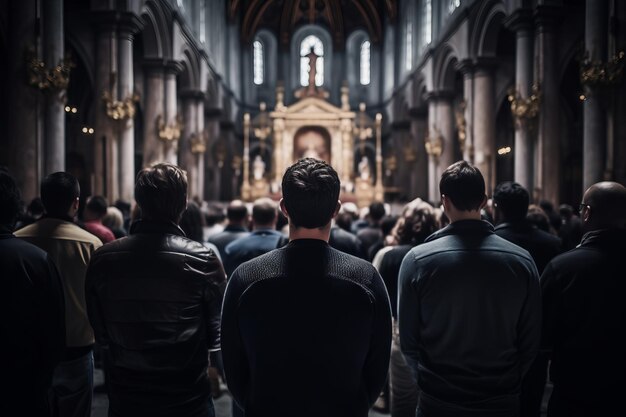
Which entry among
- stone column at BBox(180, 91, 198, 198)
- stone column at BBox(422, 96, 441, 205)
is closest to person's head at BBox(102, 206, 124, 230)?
stone column at BBox(180, 91, 198, 198)

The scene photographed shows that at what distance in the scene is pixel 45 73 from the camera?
422 inches

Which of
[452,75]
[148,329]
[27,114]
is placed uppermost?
[452,75]

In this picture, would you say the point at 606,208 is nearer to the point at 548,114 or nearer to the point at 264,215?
the point at 264,215

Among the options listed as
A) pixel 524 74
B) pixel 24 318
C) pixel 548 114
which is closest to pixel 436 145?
pixel 524 74

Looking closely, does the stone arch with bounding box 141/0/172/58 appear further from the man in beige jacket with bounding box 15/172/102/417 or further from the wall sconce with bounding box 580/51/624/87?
the man in beige jacket with bounding box 15/172/102/417

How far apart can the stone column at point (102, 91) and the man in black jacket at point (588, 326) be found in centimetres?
1283

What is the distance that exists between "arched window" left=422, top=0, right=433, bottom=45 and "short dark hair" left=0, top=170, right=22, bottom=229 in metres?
23.3

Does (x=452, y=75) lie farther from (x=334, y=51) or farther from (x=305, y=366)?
(x=305, y=366)

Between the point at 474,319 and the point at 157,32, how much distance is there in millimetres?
17021

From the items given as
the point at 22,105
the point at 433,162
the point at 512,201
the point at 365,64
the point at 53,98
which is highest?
the point at 365,64

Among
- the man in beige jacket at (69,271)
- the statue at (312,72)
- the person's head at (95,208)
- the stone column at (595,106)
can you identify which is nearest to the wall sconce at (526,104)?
the stone column at (595,106)

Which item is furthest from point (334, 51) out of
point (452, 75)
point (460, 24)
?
point (460, 24)

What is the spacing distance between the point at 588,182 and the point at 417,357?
909 cm

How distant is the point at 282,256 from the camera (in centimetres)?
220
